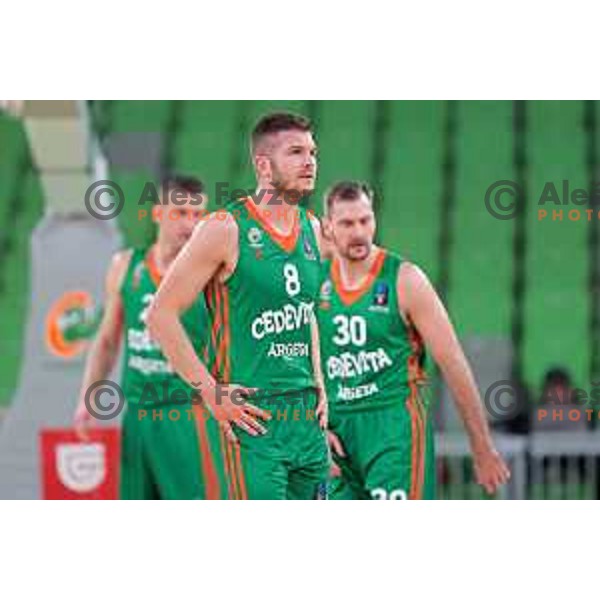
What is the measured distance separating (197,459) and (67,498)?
2.19ft

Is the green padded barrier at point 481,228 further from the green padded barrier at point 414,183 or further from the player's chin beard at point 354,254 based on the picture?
the player's chin beard at point 354,254

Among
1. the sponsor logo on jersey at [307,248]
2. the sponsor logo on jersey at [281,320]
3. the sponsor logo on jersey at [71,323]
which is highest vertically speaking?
the sponsor logo on jersey at [307,248]

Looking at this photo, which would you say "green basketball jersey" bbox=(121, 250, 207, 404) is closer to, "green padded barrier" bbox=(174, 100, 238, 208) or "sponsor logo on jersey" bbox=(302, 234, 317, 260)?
"green padded barrier" bbox=(174, 100, 238, 208)

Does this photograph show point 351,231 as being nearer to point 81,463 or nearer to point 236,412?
point 236,412

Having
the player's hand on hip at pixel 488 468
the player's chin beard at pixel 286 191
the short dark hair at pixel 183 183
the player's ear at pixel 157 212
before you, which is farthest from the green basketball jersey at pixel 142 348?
the player's hand on hip at pixel 488 468

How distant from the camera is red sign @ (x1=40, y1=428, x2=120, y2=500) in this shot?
6.59m

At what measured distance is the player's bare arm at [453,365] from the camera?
5912mm

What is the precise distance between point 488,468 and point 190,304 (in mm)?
1205

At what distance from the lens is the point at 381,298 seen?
593 cm

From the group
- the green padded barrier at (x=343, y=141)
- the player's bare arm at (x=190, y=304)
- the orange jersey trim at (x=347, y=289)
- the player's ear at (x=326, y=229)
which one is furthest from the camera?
the green padded barrier at (x=343, y=141)

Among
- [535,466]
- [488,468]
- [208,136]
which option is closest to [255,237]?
[488,468]

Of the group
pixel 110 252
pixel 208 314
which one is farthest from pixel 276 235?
pixel 110 252

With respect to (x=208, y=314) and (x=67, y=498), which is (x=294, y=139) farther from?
(x=67, y=498)
